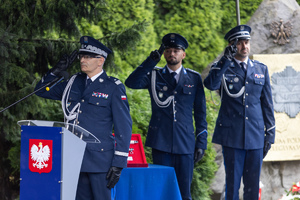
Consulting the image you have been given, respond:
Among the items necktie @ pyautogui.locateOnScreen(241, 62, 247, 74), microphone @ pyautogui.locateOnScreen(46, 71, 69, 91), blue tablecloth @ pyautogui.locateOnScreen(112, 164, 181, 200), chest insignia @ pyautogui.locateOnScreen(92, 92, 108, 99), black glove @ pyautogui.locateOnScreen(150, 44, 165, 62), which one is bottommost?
blue tablecloth @ pyautogui.locateOnScreen(112, 164, 181, 200)

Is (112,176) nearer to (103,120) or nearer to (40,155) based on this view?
(103,120)

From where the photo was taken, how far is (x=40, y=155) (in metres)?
3.69

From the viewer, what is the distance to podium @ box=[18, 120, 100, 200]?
3.63 m

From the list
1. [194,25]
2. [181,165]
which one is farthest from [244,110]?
[194,25]

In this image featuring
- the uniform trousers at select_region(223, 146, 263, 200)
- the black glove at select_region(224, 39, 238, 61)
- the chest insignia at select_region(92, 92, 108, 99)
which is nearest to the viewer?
the chest insignia at select_region(92, 92, 108, 99)

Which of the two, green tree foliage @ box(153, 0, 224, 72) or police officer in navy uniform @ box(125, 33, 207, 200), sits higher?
green tree foliage @ box(153, 0, 224, 72)

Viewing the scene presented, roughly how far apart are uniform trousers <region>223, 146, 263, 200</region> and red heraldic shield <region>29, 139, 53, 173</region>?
219cm

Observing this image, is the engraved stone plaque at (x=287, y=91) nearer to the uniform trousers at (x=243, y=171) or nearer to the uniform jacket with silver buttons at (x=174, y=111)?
the uniform trousers at (x=243, y=171)

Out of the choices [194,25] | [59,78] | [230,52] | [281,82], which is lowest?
[59,78]

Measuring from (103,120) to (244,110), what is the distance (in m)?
1.75

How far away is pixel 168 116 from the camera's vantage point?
5242 mm

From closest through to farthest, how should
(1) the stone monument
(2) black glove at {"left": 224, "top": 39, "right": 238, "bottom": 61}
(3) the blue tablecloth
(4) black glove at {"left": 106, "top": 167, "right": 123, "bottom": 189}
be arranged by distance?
(4) black glove at {"left": 106, "top": 167, "right": 123, "bottom": 189} → (3) the blue tablecloth → (2) black glove at {"left": 224, "top": 39, "right": 238, "bottom": 61} → (1) the stone monument

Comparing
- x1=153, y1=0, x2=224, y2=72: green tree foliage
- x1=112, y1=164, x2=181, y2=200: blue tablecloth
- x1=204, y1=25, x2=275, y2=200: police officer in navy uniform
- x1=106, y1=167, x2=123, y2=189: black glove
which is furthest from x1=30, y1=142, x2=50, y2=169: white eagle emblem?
x1=153, y1=0, x2=224, y2=72: green tree foliage

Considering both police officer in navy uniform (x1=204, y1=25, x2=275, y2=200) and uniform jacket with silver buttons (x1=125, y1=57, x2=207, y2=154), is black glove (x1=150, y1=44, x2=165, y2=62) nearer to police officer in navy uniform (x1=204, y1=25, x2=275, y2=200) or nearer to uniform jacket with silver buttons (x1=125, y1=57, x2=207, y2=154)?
uniform jacket with silver buttons (x1=125, y1=57, x2=207, y2=154)
